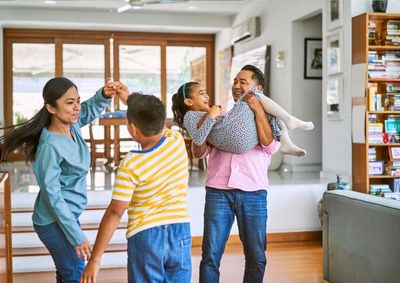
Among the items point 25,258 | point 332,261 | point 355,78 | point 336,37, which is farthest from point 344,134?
point 25,258

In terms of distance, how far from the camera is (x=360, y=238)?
3.38 m

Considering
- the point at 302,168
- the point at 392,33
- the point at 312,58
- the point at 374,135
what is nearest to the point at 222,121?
the point at 374,135

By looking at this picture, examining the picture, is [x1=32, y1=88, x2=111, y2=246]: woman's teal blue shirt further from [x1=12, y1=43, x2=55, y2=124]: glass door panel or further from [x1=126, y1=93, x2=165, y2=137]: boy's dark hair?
[x1=12, y1=43, x2=55, y2=124]: glass door panel

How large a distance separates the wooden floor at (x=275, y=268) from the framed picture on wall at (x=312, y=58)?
10.4ft

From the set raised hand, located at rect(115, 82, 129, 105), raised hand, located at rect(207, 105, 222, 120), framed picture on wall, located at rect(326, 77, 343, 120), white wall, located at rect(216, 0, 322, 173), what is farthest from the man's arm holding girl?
white wall, located at rect(216, 0, 322, 173)

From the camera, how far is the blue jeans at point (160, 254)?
6.48ft

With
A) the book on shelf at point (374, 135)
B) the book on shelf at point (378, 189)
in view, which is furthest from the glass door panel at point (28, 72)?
the book on shelf at point (378, 189)

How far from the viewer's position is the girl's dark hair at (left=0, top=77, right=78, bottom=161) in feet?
7.44

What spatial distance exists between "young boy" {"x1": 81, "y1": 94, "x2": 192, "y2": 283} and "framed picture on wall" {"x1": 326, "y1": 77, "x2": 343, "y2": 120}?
181 inches

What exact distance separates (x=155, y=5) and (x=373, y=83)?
200 inches

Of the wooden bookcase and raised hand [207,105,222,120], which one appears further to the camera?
the wooden bookcase

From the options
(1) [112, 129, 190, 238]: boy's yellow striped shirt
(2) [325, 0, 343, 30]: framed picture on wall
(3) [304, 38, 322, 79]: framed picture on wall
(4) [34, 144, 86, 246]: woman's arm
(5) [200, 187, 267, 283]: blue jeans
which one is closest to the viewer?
(1) [112, 129, 190, 238]: boy's yellow striped shirt

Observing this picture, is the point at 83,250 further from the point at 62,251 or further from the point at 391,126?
the point at 391,126

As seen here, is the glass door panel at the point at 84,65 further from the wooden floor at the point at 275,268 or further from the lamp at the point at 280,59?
the wooden floor at the point at 275,268
